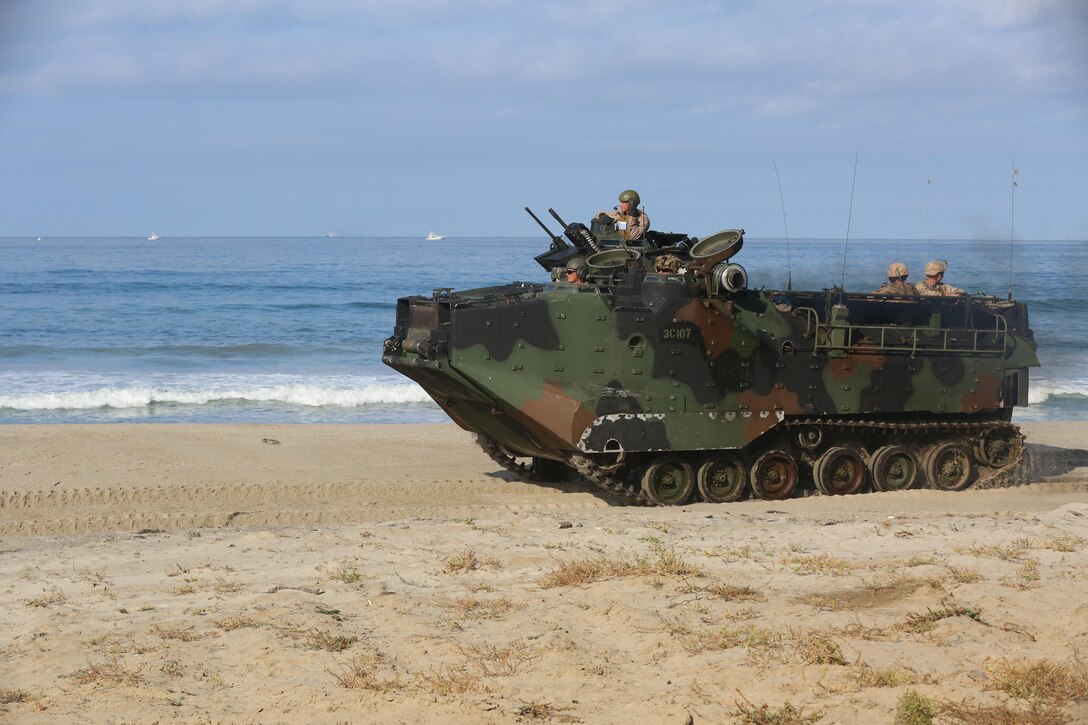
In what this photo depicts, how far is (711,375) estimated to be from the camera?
43.1 feet

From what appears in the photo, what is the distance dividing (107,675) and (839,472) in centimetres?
913

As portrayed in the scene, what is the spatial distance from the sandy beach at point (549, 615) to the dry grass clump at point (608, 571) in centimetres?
2

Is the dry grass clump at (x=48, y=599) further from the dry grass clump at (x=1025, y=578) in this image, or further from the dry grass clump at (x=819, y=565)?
the dry grass clump at (x=1025, y=578)

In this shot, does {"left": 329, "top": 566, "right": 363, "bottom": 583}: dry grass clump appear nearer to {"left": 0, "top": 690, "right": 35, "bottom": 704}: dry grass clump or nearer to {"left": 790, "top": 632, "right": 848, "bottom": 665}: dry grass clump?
{"left": 0, "top": 690, "right": 35, "bottom": 704}: dry grass clump

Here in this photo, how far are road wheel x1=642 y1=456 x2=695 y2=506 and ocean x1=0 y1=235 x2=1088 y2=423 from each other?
2.77 meters

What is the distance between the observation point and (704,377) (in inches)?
516

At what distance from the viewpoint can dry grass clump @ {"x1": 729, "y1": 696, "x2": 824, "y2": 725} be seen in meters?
6.03

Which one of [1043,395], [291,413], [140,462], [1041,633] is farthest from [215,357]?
[1041,633]

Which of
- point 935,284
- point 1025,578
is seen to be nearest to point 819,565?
point 1025,578

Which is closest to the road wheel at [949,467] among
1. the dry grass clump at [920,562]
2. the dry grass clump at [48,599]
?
the dry grass clump at [920,562]

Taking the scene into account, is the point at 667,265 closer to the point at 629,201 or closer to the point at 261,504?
the point at 629,201

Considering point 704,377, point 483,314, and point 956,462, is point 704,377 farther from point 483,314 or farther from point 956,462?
point 956,462

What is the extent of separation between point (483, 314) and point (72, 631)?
5.62 m

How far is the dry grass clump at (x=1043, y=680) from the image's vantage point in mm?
6184
